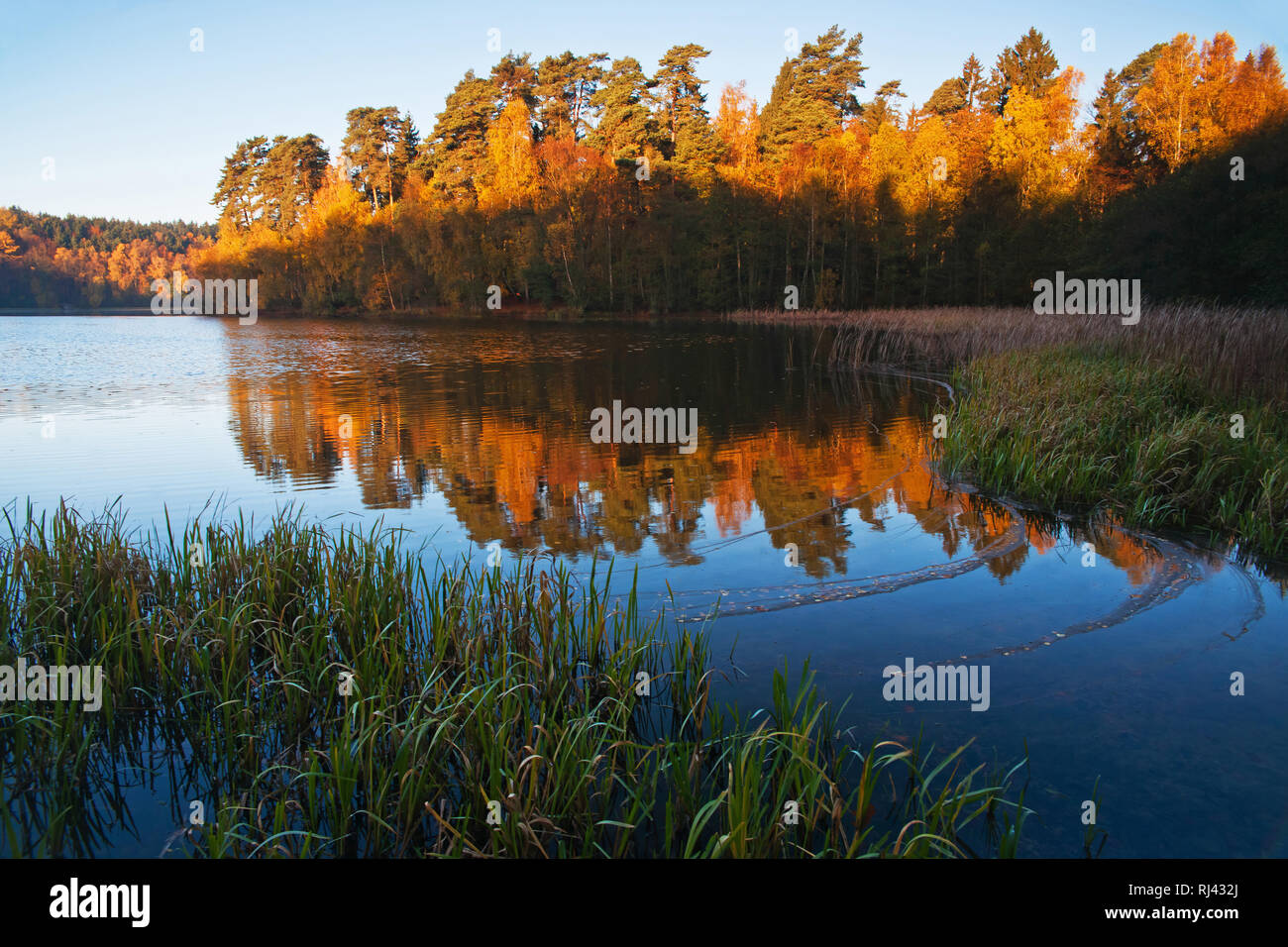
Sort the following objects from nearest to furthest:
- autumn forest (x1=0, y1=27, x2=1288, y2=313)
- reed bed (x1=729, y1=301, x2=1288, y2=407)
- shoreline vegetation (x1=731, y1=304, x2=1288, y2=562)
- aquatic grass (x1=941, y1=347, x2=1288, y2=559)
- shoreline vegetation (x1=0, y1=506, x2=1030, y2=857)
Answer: shoreline vegetation (x1=0, y1=506, x2=1030, y2=857)
aquatic grass (x1=941, y1=347, x2=1288, y2=559)
shoreline vegetation (x1=731, y1=304, x2=1288, y2=562)
reed bed (x1=729, y1=301, x2=1288, y2=407)
autumn forest (x1=0, y1=27, x2=1288, y2=313)

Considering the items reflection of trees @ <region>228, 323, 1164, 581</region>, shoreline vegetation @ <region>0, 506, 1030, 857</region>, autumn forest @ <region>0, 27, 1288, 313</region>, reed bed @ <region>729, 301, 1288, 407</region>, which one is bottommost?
shoreline vegetation @ <region>0, 506, 1030, 857</region>

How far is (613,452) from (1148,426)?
7269 millimetres

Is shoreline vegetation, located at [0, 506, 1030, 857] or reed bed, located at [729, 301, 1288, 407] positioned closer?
shoreline vegetation, located at [0, 506, 1030, 857]

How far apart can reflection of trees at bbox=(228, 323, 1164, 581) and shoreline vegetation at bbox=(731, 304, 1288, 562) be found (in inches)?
33.4

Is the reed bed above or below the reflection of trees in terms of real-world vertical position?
above

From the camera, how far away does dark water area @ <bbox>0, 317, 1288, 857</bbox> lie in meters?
4.22

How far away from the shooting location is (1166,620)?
19.9 ft

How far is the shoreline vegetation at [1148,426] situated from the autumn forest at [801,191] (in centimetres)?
1513

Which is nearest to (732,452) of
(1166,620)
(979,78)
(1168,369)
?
(1168,369)

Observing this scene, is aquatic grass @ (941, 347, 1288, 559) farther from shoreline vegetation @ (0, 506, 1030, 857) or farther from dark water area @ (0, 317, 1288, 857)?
shoreline vegetation @ (0, 506, 1030, 857)

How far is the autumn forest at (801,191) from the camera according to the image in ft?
97.1

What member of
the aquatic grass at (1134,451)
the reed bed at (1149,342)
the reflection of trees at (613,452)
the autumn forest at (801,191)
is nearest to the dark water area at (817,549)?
the reflection of trees at (613,452)

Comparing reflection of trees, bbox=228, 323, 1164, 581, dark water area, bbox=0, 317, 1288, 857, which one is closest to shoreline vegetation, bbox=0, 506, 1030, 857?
dark water area, bbox=0, 317, 1288, 857

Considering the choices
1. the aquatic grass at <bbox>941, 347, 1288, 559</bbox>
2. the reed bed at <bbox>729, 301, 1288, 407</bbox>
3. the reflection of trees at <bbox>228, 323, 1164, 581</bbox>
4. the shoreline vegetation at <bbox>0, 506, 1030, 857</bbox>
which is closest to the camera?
the shoreline vegetation at <bbox>0, 506, 1030, 857</bbox>
